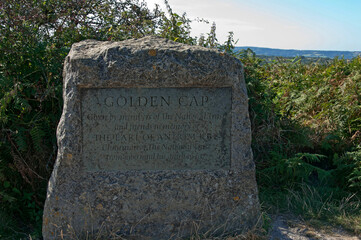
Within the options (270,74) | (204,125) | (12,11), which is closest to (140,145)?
(204,125)

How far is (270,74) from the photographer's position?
617 cm

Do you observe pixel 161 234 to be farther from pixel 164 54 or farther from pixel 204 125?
pixel 164 54

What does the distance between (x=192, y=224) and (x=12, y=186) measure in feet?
6.03

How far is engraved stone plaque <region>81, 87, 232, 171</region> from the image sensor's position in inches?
110

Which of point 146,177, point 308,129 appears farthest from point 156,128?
point 308,129

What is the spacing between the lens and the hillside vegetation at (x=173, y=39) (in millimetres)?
3305

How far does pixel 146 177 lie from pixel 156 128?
405 millimetres

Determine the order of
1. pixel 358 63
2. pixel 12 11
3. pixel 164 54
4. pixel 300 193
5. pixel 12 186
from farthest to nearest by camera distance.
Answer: pixel 358 63 → pixel 12 11 → pixel 300 193 → pixel 12 186 → pixel 164 54

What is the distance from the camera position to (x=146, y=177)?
281 centimetres

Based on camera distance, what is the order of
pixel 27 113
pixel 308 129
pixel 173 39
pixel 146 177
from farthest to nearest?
pixel 308 129 < pixel 173 39 < pixel 27 113 < pixel 146 177

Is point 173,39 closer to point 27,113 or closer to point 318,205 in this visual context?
point 27,113

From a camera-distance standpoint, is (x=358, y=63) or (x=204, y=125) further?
(x=358, y=63)

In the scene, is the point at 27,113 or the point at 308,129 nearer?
the point at 27,113

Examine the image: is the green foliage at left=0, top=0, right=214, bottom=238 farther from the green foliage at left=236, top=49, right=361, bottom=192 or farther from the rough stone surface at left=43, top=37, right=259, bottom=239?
the green foliage at left=236, top=49, right=361, bottom=192
